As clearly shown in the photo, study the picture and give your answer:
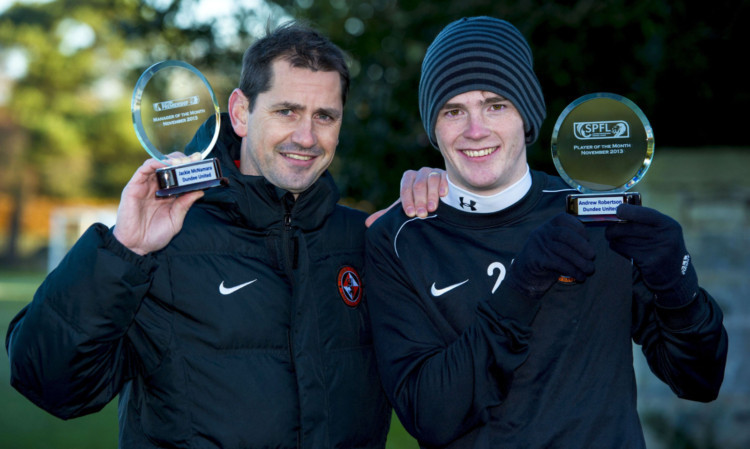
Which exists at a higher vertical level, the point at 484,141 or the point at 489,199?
the point at 484,141

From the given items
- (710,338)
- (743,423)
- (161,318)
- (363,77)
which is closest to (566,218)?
(710,338)

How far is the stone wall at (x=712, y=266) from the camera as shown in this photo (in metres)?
5.29

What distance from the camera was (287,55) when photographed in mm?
2891

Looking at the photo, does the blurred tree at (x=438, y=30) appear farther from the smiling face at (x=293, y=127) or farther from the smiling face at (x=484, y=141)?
the smiling face at (x=484, y=141)

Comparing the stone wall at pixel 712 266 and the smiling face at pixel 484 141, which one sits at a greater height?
the smiling face at pixel 484 141

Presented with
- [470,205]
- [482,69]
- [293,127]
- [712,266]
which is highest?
[482,69]

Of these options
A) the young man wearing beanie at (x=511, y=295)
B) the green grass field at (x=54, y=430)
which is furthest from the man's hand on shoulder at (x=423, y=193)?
the green grass field at (x=54, y=430)

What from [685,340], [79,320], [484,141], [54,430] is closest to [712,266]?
[685,340]

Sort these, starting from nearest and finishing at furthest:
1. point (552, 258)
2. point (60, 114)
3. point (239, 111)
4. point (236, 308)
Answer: point (552, 258)
point (236, 308)
point (239, 111)
point (60, 114)

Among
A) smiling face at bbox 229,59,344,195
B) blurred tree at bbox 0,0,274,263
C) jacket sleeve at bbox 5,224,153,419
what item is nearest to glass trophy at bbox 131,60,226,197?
smiling face at bbox 229,59,344,195

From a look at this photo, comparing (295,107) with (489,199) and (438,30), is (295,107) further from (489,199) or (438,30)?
(438,30)

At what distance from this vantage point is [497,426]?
2.29 meters

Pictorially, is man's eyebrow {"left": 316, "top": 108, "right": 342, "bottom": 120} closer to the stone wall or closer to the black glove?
the black glove

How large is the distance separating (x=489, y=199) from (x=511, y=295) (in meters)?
0.43
